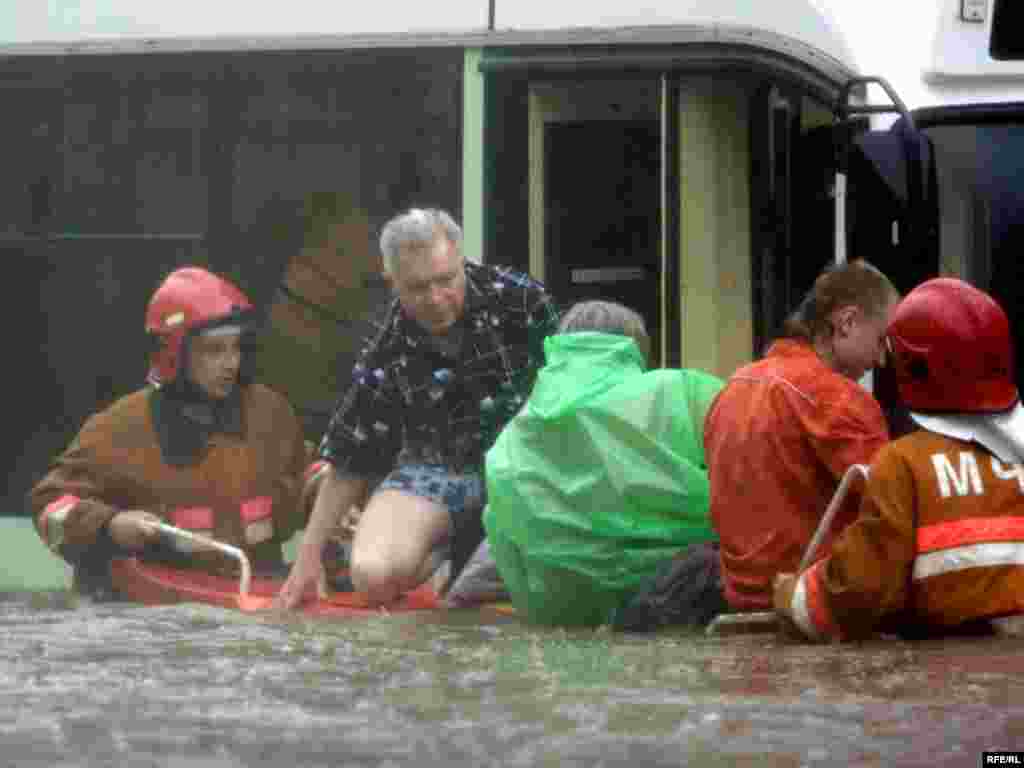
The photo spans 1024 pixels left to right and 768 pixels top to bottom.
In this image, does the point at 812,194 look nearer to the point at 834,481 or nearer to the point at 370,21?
the point at 370,21

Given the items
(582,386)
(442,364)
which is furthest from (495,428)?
(582,386)

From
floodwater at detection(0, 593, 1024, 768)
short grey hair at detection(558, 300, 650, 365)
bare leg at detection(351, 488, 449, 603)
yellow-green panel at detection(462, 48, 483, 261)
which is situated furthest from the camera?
yellow-green panel at detection(462, 48, 483, 261)

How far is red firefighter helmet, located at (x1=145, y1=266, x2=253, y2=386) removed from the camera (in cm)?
842

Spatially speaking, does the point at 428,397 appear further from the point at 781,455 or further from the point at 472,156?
the point at 781,455

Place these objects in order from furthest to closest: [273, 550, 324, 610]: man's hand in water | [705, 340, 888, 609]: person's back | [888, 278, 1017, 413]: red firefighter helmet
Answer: [273, 550, 324, 610]: man's hand in water
[705, 340, 888, 609]: person's back
[888, 278, 1017, 413]: red firefighter helmet

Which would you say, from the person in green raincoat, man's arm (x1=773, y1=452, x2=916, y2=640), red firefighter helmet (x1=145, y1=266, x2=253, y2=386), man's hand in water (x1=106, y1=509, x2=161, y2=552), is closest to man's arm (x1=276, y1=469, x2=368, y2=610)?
man's hand in water (x1=106, y1=509, x2=161, y2=552)

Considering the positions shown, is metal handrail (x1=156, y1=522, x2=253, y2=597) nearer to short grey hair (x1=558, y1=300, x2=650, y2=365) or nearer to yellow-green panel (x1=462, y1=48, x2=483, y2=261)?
yellow-green panel (x1=462, y1=48, x2=483, y2=261)

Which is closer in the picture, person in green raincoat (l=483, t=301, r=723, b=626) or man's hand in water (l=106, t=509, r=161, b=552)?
person in green raincoat (l=483, t=301, r=723, b=626)

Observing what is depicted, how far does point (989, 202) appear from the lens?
8422 millimetres

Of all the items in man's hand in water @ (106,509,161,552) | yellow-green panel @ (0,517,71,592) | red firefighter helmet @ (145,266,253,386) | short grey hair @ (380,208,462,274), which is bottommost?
yellow-green panel @ (0,517,71,592)

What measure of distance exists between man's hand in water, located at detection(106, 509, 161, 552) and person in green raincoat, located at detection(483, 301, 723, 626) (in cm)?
174

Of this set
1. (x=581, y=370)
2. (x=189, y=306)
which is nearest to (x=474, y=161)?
(x=189, y=306)

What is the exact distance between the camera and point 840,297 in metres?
6.57

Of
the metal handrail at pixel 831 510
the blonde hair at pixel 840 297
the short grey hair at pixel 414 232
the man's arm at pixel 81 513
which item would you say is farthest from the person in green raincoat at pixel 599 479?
the man's arm at pixel 81 513
